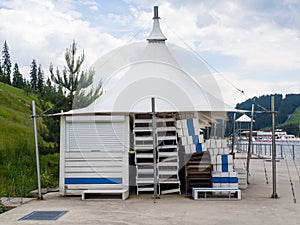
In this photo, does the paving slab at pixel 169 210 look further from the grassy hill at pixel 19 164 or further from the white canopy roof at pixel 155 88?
the white canopy roof at pixel 155 88

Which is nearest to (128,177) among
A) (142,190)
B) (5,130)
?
(142,190)

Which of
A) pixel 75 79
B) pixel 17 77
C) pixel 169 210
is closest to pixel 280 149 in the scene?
pixel 75 79

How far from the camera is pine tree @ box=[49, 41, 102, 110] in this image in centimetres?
1817

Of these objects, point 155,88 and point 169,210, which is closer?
→ point 169,210

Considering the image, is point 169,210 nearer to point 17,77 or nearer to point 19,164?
point 19,164

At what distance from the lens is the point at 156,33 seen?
1554cm

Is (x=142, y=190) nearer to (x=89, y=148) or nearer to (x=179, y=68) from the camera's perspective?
(x=89, y=148)

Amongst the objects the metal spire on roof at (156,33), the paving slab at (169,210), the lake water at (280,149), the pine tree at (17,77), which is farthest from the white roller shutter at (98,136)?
the pine tree at (17,77)

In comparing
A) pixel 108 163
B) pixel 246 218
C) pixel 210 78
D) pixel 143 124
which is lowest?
pixel 246 218

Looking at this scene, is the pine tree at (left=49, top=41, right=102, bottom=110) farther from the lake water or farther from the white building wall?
the lake water

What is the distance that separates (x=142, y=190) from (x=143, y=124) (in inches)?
74.7

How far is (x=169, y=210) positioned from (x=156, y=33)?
746 centimetres

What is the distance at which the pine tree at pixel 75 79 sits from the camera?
18.2 metres

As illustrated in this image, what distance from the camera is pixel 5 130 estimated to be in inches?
1147
